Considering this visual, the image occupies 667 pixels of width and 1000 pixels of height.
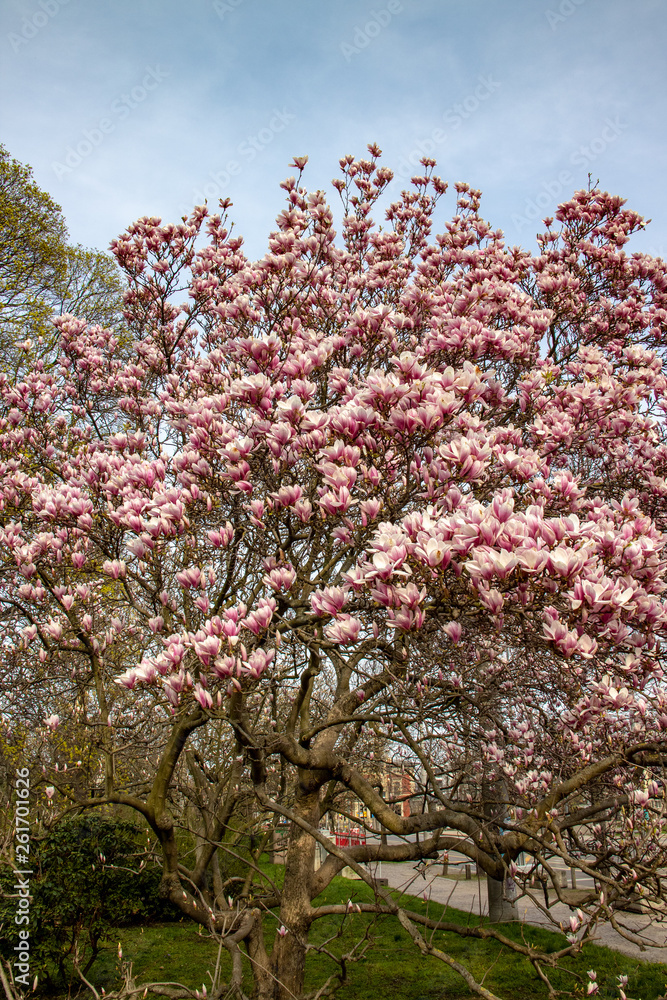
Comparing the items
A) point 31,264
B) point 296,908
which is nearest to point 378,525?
point 296,908

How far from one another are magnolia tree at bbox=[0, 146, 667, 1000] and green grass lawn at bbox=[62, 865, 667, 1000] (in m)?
2.70

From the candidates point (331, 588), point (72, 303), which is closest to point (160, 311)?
point (331, 588)

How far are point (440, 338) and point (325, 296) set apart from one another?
1397mm

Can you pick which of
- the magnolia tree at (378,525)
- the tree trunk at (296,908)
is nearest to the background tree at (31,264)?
the magnolia tree at (378,525)

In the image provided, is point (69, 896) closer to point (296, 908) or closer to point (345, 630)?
point (296, 908)

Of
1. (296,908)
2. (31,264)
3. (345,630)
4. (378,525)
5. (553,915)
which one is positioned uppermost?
(31,264)

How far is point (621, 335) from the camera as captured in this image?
6.78 m

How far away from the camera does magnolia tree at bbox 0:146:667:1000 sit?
273 centimetres

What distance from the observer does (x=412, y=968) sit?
8.45 m

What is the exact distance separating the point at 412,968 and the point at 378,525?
8553 millimetres

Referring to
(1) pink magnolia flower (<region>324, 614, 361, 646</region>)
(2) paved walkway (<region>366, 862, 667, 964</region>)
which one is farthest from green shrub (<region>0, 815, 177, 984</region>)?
(1) pink magnolia flower (<region>324, 614, 361, 646</region>)

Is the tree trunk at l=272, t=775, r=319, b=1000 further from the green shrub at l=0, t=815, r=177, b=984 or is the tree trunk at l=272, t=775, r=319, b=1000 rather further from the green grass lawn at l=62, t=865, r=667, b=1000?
the green shrub at l=0, t=815, r=177, b=984

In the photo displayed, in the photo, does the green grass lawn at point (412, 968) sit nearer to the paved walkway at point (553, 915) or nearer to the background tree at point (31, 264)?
the paved walkway at point (553, 915)

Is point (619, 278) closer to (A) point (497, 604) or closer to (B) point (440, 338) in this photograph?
(B) point (440, 338)
